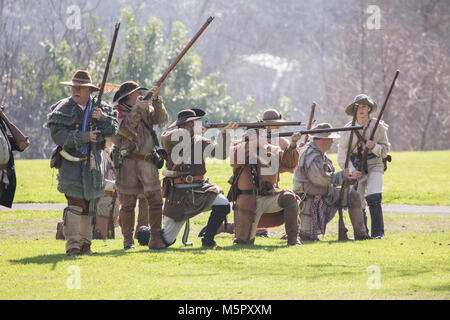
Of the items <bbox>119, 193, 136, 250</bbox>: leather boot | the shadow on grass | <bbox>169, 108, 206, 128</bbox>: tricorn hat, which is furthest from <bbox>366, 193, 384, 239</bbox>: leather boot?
<bbox>119, 193, 136, 250</bbox>: leather boot

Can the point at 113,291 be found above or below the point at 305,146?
below

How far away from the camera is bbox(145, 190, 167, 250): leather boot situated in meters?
9.93

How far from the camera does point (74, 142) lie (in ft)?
30.1

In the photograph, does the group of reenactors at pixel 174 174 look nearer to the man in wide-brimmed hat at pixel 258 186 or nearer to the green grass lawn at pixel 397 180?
the man in wide-brimmed hat at pixel 258 186

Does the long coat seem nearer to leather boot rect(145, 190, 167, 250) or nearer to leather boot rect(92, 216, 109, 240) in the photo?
leather boot rect(145, 190, 167, 250)

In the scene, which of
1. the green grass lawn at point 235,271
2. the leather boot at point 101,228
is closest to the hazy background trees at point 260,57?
the leather boot at point 101,228

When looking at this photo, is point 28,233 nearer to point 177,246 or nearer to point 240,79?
point 177,246

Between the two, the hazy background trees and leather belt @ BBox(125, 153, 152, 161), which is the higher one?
the hazy background trees

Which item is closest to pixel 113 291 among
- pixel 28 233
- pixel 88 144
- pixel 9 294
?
pixel 9 294

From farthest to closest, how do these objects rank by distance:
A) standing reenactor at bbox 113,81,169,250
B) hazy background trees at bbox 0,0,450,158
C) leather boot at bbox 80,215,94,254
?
hazy background trees at bbox 0,0,450,158 < standing reenactor at bbox 113,81,169,250 < leather boot at bbox 80,215,94,254

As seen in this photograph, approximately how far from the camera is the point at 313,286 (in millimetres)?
7535

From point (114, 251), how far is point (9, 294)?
277 centimetres

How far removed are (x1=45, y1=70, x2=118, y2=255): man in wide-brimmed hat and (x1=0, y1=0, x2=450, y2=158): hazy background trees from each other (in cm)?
2811

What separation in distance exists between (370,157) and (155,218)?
11.5 feet
